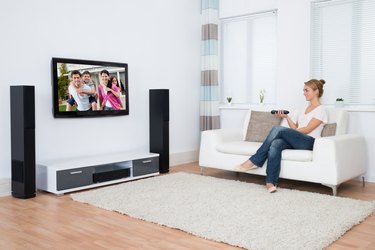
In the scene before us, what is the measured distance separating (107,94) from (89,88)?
285 mm

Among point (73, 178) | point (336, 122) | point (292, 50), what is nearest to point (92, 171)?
point (73, 178)

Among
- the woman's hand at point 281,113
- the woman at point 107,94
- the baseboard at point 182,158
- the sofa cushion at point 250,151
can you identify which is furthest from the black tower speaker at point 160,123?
the woman's hand at point 281,113

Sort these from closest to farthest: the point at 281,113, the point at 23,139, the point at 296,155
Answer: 1. the point at 23,139
2. the point at 296,155
3. the point at 281,113

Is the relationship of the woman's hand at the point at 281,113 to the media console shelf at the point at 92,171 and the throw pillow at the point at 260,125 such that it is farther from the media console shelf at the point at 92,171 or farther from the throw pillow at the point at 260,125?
the media console shelf at the point at 92,171

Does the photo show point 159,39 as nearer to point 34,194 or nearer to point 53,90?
point 53,90

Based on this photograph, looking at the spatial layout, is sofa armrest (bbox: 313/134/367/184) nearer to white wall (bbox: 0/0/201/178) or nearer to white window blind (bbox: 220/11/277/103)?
white window blind (bbox: 220/11/277/103)

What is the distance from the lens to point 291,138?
421 cm

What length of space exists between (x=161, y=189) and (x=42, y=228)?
144cm

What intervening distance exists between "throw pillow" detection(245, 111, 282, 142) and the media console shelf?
3.99 feet

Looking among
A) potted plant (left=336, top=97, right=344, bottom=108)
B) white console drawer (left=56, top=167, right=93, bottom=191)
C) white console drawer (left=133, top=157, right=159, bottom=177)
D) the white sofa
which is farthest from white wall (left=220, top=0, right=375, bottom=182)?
white console drawer (left=56, top=167, right=93, bottom=191)

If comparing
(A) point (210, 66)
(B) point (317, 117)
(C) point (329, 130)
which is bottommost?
(C) point (329, 130)

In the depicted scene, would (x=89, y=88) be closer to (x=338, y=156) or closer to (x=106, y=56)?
(x=106, y=56)

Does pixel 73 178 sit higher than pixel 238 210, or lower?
higher

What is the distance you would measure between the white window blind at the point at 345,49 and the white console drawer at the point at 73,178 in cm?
306
